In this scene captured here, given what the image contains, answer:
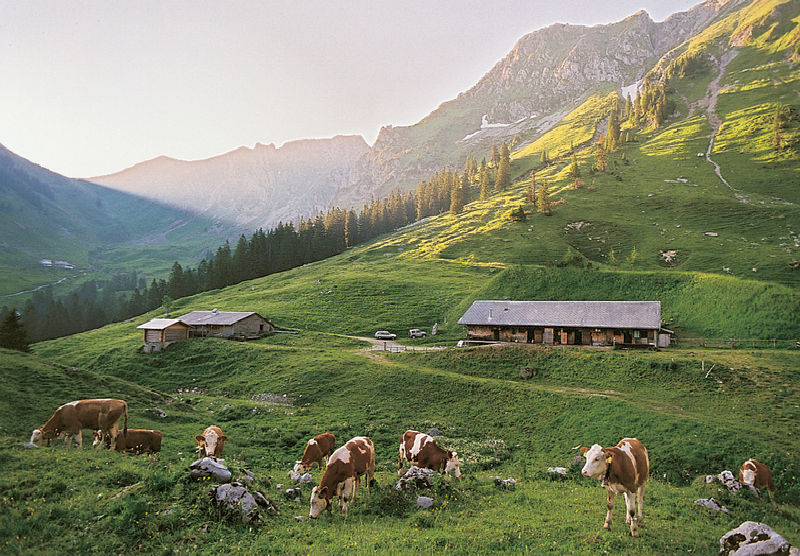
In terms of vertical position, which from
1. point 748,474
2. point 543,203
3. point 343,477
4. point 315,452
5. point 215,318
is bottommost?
point 215,318

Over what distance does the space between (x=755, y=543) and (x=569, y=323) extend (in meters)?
46.8

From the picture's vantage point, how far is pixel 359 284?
305 feet

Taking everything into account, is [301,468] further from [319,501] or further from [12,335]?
[12,335]

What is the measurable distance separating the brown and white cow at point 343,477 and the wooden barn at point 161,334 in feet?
181

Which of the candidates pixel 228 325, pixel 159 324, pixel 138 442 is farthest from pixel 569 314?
pixel 159 324

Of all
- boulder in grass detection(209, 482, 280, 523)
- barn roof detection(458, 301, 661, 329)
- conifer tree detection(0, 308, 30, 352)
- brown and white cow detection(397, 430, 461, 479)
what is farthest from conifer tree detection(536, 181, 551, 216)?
boulder in grass detection(209, 482, 280, 523)

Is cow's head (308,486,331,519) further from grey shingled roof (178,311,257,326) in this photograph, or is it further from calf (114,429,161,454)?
grey shingled roof (178,311,257,326)

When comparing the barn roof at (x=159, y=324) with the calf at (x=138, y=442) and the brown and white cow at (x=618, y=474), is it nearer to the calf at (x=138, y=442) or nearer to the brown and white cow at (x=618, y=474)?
the calf at (x=138, y=442)

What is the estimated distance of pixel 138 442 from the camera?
19.5m

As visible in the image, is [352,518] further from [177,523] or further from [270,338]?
[270,338]

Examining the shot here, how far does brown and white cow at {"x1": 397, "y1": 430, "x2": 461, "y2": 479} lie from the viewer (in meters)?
18.9

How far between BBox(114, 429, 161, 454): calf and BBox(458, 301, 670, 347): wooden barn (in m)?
45.1

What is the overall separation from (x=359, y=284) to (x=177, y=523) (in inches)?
3242

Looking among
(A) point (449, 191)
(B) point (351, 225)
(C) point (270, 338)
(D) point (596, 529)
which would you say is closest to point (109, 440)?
(D) point (596, 529)
